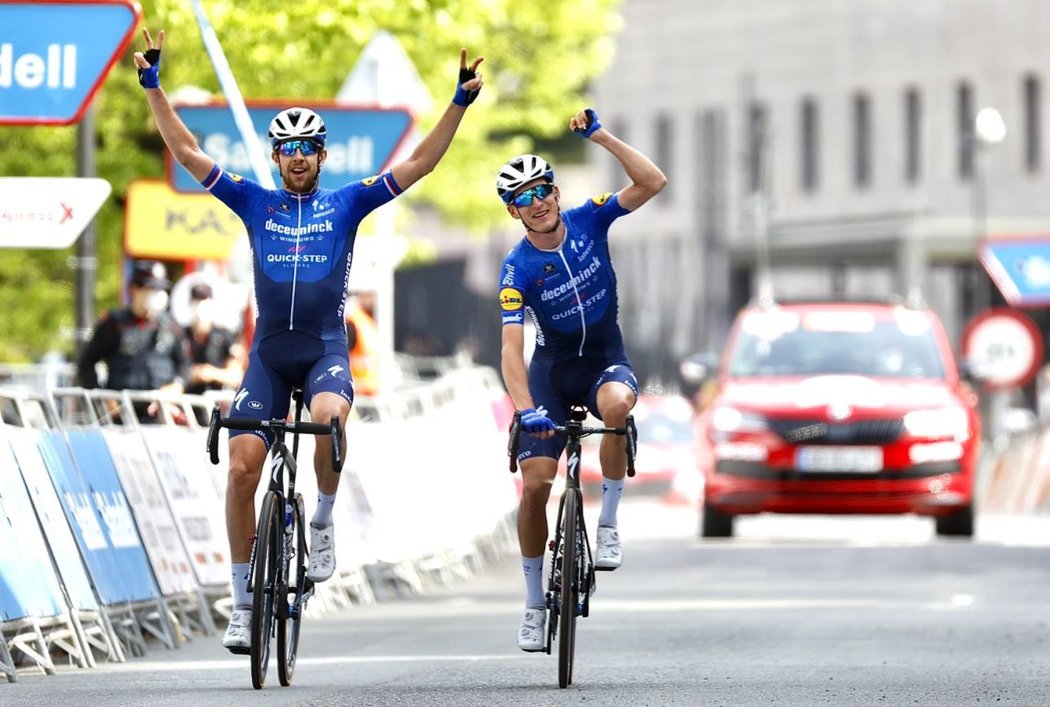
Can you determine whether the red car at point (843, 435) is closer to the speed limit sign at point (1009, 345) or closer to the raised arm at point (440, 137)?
the speed limit sign at point (1009, 345)

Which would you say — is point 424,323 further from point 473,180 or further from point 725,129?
point 473,180

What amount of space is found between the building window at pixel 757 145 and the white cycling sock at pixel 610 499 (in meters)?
55.8

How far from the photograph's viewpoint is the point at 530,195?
11.7 m

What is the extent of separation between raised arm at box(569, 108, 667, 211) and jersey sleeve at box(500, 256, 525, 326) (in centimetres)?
52

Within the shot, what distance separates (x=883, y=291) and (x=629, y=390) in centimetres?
5394

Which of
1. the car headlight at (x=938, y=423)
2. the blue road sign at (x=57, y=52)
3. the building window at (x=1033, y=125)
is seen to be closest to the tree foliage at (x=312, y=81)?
the car headlight at (x=938, y=423)

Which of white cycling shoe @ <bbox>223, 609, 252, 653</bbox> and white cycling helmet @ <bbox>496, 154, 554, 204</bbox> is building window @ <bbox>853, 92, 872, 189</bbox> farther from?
white cycling shoe @ <bbox>223, 609, 252, 653</bbox>

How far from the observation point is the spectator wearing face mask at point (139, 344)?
728 inches

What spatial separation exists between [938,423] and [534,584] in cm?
1075

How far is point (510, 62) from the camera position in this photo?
37656mm

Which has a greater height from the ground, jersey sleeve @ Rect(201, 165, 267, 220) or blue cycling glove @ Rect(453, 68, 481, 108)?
blue cycling glove @ Rect(453, 68, 481, 108)

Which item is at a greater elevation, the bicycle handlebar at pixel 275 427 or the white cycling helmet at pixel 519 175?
the white cycling helmet at pixel 519 175

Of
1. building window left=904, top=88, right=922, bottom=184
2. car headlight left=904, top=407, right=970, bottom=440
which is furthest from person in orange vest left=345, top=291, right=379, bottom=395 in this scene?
building window left=904, top=88, right=922, bottom=184

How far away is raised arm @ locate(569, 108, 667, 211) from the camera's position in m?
11.9
